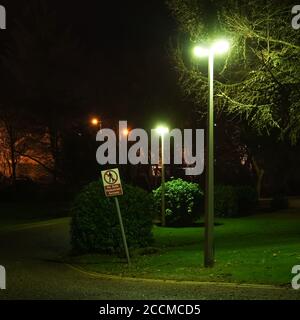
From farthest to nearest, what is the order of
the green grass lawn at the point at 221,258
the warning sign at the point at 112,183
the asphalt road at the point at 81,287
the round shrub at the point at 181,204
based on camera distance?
the round shrub at the point at 181,204
the warning sign at the point at 112,183
the green grass lawn at the point at 221,258
the asphalt road at the point at 81,287

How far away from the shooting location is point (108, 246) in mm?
20016

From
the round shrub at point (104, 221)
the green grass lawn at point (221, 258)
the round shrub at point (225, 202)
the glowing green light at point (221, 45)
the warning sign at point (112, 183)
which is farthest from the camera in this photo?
the round shrub at point (225, 202)

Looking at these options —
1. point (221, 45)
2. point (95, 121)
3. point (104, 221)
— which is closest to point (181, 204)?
point (104, 221)

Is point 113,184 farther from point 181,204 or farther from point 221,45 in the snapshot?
point 181,204

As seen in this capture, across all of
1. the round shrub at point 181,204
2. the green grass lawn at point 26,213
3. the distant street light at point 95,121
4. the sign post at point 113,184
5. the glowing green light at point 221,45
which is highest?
the distant street light at point 95,121

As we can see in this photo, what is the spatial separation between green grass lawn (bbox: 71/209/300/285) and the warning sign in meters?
1.94

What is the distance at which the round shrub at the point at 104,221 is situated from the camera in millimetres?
20078

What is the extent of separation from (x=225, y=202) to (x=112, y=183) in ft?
60.8

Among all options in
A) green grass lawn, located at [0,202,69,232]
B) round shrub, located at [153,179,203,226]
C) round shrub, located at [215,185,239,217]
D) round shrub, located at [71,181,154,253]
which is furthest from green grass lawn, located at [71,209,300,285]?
green grass lawn, located at [0,202,69,232]

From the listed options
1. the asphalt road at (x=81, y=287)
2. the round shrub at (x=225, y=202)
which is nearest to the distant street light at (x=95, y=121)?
the round shrub at (x=225, y=202)

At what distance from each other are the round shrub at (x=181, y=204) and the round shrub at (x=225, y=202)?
3444 mm

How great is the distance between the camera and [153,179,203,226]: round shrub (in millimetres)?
30844

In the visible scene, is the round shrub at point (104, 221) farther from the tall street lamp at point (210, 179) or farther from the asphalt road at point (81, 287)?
the tall street lamp at point (210, 179)
